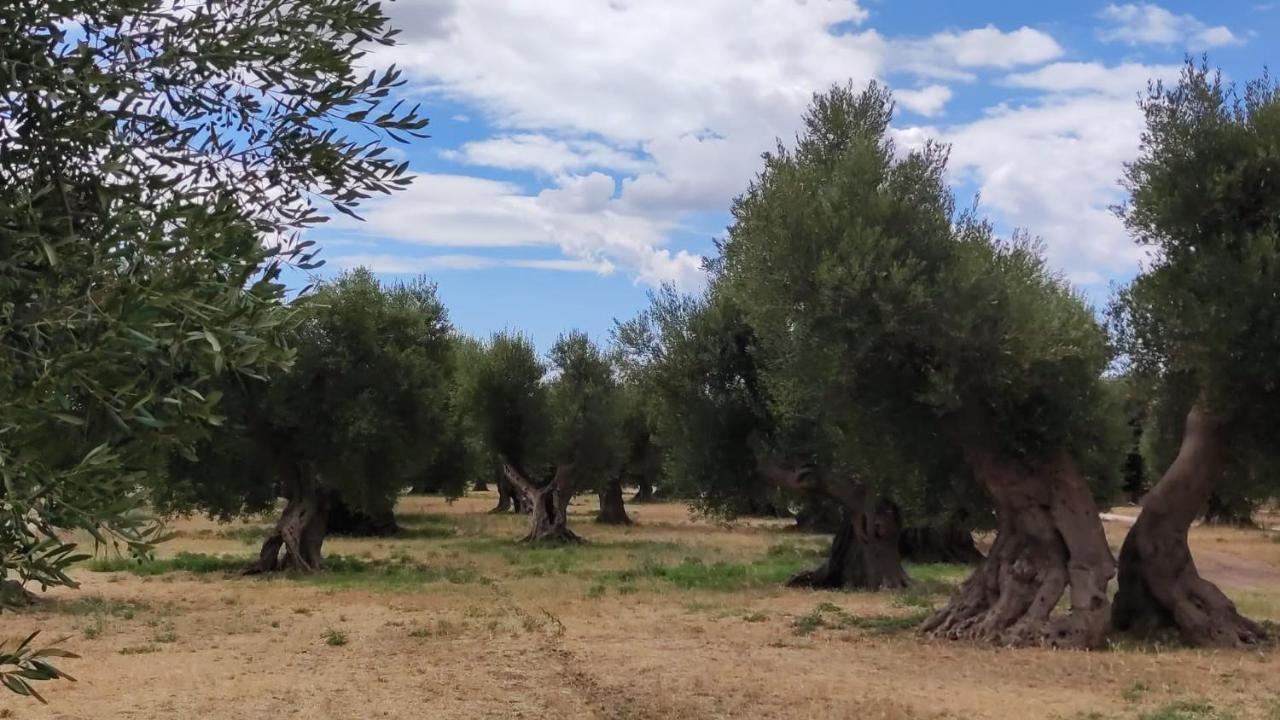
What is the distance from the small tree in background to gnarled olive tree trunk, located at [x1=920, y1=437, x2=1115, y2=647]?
15385 mm

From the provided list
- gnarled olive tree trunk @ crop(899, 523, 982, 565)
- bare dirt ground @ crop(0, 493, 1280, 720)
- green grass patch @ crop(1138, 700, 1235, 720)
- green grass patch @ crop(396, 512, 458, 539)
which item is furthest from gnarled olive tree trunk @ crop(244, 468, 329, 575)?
green grass patch @ crop(1138, 700, 1235, 720)

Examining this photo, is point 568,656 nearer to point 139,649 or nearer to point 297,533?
point 139,649

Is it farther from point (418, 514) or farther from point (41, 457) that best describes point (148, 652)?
point (418, 514)

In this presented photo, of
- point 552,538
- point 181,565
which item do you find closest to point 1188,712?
point 181,565

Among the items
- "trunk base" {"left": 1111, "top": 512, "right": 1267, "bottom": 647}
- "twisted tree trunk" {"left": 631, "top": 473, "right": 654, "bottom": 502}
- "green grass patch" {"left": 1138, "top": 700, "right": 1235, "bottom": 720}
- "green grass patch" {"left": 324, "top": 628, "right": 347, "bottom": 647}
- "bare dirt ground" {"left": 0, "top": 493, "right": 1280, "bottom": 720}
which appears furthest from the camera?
"twisted tree trunk" {"left": 631, "top": 473, "right": 654, "bottom": 502}

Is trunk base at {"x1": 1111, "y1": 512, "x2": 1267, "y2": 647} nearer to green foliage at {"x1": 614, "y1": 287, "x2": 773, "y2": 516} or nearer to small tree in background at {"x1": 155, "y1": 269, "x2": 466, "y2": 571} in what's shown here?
green foliage at {"x1": 614, "y1": 287, "x2": 773, "y2": 516}

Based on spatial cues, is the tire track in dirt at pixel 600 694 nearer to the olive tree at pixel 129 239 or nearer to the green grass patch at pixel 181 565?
the olive tree at pixel 129 239

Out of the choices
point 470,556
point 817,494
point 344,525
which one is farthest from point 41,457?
point 344,525

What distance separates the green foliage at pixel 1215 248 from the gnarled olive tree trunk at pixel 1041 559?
2.17 meters

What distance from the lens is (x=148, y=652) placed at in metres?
15.2

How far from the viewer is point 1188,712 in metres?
10.6

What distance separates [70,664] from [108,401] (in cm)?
1221

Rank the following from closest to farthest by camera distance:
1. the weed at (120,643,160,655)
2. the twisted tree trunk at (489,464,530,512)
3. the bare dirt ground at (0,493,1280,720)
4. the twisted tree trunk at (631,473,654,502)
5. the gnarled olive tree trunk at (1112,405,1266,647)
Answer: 1. the bare dirt ground at (0,493,1280,720)
2. the gnarled olive tree trunk at (1112,405,1266,647)
3. the weed at (120,643,160,655)
4. the twisted tree trunk at (489,464,530,512)
5. the twisted tree trunk at (631,473,654,502)

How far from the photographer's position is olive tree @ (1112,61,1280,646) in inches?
513
